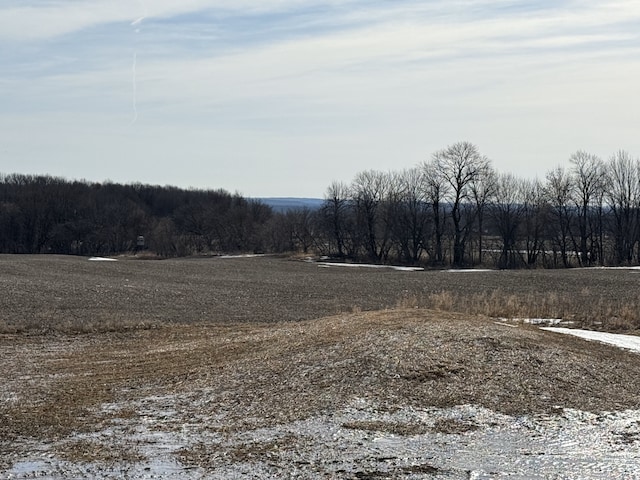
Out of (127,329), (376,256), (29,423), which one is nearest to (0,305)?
(127,329)

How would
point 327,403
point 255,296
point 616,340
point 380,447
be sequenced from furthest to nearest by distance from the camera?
point 255,296 → point 616,340 → point 327,403 → point 380,447

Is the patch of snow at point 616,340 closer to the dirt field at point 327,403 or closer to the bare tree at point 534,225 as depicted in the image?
the dirt field at point 327,403

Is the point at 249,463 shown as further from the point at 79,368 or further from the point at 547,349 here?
the point at 79,368

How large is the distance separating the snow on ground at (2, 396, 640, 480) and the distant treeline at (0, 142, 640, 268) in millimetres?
53933

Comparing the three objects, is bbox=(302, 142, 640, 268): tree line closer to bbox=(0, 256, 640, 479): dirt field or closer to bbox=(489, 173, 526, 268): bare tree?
bbox=(489, 173, 526, 268): bare tree

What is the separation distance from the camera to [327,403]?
9453mm

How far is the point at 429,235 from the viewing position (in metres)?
69.4

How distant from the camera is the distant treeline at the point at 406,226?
65625 mm

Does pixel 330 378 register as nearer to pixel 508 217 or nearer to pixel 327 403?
pixel 327 403

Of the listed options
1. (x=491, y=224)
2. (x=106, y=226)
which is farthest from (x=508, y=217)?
(x=106, y=226)

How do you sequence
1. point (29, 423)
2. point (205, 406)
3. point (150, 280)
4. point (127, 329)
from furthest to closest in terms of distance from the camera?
point (150, 280) → point (127, 329) → point (205, 406) → point (29, 423)

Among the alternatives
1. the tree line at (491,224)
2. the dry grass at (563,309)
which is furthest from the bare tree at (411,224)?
the dry grass at (563,309)

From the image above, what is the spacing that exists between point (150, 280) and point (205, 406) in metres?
26.4

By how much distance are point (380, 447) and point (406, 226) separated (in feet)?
204
